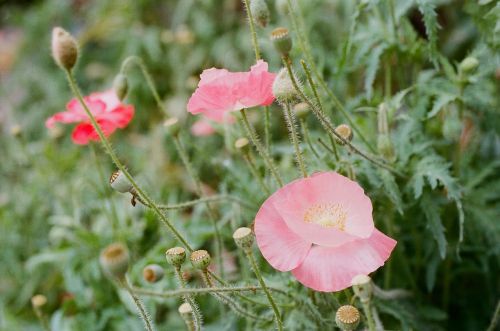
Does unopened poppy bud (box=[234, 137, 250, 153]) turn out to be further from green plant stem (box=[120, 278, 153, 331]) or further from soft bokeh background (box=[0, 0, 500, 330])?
green plant stem (box=[120, 278, 153, 331])

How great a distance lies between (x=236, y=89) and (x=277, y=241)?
0.84 feet

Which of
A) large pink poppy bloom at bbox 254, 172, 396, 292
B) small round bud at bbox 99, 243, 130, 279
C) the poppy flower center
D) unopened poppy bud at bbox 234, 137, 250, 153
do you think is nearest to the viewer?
small round bud at bbox 99, 243, 130, 279

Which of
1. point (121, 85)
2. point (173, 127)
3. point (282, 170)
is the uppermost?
point (121, 85)

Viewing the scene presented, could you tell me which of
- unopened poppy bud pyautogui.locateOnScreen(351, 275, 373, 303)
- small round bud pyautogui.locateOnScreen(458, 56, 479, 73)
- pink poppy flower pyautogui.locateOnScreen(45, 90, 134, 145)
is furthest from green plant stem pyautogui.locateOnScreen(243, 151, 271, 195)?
small round bud pyautogui.locateOnScreen(458, 56, 479, 73)

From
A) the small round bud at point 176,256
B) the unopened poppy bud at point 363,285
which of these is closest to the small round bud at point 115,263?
the small round bud at point 176,256

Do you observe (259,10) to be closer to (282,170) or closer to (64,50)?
(64,50)

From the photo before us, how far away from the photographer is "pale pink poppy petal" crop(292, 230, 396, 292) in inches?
37.7

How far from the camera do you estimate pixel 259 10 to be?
1088 mm

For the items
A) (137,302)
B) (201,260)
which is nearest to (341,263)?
(201,260)

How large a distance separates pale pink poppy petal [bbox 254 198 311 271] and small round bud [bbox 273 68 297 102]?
17 cm

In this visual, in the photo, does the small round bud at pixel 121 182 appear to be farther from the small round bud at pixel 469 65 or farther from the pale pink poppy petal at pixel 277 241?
the small round bud at pixel 469 65

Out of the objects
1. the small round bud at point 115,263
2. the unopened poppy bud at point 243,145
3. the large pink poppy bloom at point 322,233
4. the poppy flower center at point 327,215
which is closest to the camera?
the small round bud at point 115,263

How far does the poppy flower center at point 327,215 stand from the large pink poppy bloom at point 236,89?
0.20 m

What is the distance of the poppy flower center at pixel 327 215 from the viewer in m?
1.07
